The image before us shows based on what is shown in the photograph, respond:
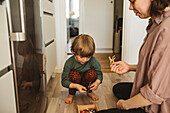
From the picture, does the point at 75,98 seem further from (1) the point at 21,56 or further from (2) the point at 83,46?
(1) the point at 21,56

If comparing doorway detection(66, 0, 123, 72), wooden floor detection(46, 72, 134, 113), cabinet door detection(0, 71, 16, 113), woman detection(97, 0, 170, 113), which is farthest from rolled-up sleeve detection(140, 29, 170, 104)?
A: doorway detection(66, 0, 123, 72)

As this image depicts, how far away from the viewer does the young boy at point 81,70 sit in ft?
4.58

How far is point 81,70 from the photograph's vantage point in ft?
5.20

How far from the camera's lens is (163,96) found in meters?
0.74

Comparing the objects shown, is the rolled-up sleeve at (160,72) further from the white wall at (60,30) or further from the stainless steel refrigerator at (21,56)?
the white wall at (60,30)

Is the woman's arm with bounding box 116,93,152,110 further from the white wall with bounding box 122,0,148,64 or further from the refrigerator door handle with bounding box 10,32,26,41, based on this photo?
the white wall with bounding box 122,0,148,64

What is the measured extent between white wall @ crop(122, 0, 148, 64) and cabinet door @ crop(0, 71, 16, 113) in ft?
Answer: 6.48

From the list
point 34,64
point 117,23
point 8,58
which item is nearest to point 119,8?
point 117,23

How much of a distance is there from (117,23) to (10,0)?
11.4 ft

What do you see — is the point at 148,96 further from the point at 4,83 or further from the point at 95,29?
the point at 95,29

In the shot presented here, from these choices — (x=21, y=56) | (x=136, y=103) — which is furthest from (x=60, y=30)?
(x=136, y=103)

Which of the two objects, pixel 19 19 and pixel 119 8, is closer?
pixel 19 19

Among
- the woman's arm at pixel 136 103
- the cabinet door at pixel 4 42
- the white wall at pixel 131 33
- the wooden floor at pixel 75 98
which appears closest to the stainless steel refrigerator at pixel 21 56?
the cabinet door at pixel 4 42

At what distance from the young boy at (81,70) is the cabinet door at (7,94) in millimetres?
668
